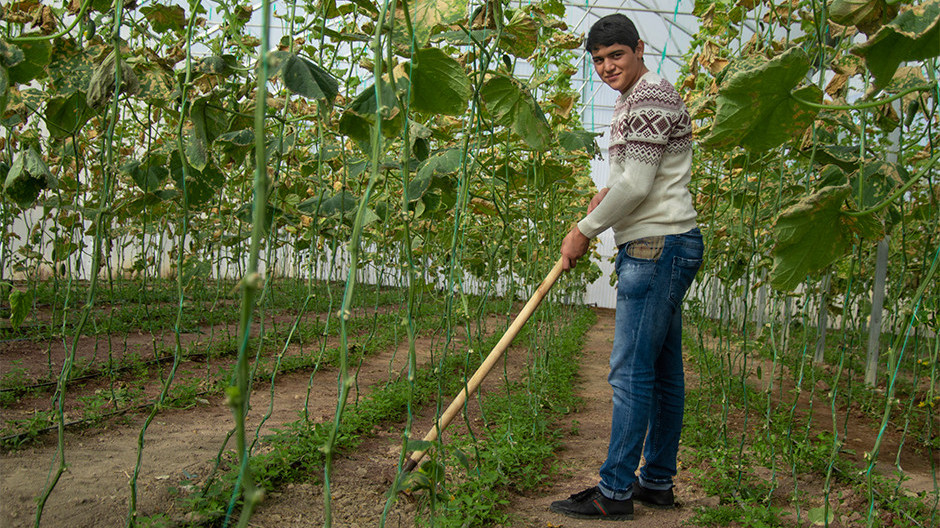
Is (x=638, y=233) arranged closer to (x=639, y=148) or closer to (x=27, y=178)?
(x=639, y=148)

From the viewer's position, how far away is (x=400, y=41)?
1304mm

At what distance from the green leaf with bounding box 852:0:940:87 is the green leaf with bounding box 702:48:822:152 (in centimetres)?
9

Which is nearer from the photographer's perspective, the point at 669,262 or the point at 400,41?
the point at 400,41

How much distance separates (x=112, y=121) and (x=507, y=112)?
31.7 inches

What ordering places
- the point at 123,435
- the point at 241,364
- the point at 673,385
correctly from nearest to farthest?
the point at 241,364 → the point at 673,385 → the point at 123,435

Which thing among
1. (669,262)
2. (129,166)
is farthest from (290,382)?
(669,262)

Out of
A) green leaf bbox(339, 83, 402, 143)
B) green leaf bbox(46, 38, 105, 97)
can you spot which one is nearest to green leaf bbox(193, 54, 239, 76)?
green leaf bbox(46, 38, 105, 97)

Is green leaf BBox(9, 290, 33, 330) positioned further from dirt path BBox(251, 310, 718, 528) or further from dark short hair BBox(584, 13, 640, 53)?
dark short hair BBox(584, 13, 640, 53)

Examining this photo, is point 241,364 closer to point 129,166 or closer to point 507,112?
point 507,112

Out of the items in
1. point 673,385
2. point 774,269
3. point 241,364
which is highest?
point 774,269

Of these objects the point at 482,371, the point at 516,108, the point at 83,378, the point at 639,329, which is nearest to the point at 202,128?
the point at 516,108

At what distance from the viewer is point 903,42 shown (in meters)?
0.82

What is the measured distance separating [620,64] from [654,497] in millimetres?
1297

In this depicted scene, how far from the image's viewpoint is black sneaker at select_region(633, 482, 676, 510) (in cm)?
190
